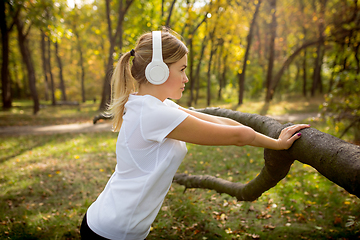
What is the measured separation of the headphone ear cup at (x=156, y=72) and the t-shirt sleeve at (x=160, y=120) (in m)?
0.21

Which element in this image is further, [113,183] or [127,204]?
[113,183]

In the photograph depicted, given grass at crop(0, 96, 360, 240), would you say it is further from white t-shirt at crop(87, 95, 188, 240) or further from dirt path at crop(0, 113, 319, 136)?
dirt path at crop(0, 113, 319, 136)

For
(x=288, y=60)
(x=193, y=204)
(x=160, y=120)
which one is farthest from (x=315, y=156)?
(x=288, y=60)

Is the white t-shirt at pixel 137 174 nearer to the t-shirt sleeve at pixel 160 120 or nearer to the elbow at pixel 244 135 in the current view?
the t-shirt sleeve at pixel 160 120

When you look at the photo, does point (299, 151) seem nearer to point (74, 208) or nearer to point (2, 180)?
point (74, 208)

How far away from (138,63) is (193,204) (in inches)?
135

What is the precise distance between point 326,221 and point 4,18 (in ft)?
65.0

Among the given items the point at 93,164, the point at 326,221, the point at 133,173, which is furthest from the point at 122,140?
the point at 93,164

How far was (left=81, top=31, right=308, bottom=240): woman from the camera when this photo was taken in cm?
127

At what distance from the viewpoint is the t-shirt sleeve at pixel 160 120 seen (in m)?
1.25

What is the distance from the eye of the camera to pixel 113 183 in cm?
147

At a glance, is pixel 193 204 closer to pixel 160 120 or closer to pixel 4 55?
pixel 160 120

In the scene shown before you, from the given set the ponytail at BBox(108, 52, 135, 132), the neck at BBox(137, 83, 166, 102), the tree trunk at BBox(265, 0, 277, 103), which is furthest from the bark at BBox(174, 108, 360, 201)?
the tree trunk at BBox(265, 0, 277, 103)

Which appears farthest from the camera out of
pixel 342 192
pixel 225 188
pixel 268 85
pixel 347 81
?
pixel 268 85
